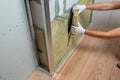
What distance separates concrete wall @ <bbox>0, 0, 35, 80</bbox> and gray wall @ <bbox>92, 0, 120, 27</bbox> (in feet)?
3.15

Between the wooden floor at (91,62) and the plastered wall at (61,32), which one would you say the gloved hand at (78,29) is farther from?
the wooden floor at (91,62)

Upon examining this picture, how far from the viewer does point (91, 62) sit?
1438 millimetres

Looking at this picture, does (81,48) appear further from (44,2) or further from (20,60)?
(44,2)

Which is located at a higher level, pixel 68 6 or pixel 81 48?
pixel 68 6

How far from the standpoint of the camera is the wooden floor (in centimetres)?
132

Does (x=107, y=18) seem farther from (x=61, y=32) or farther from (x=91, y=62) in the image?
(x=61, y=32)

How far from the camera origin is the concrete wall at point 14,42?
0.84 meters

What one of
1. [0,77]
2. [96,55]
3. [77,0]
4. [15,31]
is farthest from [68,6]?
[0,77]

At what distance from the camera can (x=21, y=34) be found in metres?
1.01

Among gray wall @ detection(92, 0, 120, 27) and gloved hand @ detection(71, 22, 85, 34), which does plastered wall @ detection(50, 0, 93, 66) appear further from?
gray wall @ detection(92, 0, 120, 27)

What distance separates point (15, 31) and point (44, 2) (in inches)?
9.9

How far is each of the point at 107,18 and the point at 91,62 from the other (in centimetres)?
62

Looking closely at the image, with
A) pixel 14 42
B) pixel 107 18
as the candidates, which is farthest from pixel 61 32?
pixel 107 18

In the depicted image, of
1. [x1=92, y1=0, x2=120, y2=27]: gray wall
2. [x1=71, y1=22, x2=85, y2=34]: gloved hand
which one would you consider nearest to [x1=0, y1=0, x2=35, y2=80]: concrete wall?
[x1=71, y1=22, x2=85, y2=34]: gloved hand
